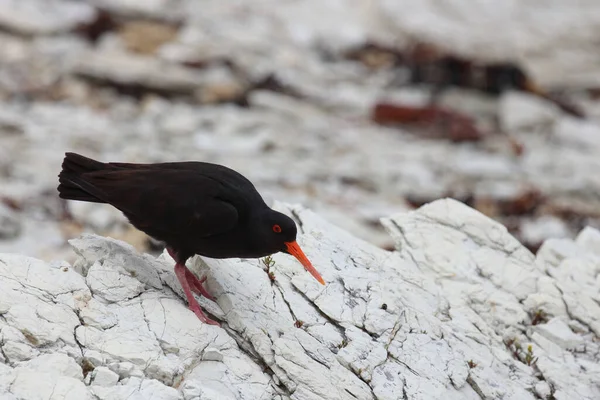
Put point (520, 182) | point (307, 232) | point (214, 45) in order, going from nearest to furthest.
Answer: point (307, 232)
point (520, 182)
point (214, 45)

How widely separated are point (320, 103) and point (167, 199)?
16.2 metres

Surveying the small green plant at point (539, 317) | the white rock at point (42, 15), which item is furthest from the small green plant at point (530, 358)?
the white rock at point (42, 15)

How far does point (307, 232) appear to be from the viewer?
8453 mm

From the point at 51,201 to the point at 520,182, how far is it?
10.8 metres

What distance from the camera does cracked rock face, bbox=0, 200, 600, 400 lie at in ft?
19.7

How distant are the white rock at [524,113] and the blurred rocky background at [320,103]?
2.3 inches

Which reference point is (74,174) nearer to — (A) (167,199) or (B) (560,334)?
(A) (167,199)

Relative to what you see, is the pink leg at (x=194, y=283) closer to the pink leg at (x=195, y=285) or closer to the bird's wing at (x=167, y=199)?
the pink leg at (x=195, y=285)

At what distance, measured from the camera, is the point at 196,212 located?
6.68 m

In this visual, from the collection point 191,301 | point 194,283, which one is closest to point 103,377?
point 191,301

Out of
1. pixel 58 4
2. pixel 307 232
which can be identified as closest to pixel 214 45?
pixel 58 4

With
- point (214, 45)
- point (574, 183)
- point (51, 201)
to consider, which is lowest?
point (51, 201)

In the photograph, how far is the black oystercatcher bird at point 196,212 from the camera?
6719mm

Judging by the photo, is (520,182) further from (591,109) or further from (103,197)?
(103,197)
